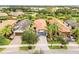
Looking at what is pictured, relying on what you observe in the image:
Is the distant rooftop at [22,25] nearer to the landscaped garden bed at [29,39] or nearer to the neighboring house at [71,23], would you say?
the landscaped garden bed at [29,39]

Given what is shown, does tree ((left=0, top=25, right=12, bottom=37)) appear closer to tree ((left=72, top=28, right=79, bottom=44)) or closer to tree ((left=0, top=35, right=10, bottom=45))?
tree ((left=0, top=35, right=10, bottom=45))

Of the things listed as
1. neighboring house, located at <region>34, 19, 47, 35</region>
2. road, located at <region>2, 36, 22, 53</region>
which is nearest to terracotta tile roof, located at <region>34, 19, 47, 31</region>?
neighboring house, located at <region>34, 19, 47, 35</region>

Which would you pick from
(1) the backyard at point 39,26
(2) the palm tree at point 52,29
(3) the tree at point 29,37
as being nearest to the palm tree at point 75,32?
(1) the backyard at point 39,26

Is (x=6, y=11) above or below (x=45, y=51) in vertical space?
above

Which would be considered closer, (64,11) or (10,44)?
(10,44)
